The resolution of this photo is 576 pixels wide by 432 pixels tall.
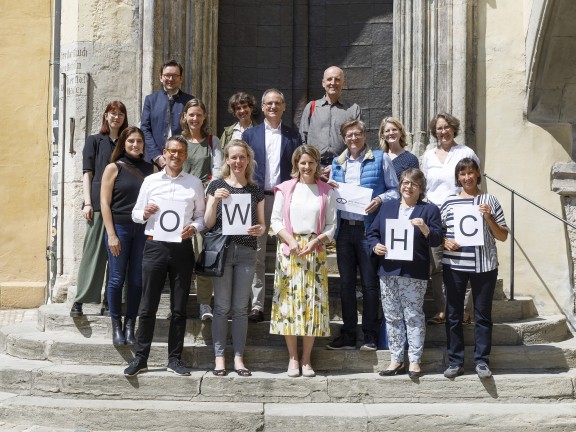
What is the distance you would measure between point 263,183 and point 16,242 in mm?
4578

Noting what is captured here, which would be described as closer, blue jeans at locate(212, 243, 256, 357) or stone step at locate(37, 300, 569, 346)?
blue jeans at locate(212, 243, 256, 357)

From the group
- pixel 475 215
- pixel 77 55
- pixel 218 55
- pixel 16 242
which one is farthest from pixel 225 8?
pixel 475 215

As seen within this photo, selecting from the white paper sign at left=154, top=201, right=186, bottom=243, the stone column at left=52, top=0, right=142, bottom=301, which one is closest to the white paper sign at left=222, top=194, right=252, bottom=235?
the white paper sign at left=154, top=201, right=186, bottom=243

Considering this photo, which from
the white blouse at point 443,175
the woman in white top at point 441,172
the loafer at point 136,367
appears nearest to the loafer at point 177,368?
the loafer at point 136,367

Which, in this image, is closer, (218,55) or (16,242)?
(218,55)

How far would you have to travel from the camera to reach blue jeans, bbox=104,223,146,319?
22.0 ft

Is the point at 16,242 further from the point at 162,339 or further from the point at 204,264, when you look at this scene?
the point at 204,264

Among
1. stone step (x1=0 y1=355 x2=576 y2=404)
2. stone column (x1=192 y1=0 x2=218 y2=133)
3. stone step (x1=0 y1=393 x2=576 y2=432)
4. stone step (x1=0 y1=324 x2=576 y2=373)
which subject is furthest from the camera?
stone column (x1=192 y1=0 x2=218 y2=133)

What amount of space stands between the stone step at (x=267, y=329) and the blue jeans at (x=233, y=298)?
0.48 meters

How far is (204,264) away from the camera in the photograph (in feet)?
21.0

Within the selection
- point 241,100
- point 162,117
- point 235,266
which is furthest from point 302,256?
point 162,117

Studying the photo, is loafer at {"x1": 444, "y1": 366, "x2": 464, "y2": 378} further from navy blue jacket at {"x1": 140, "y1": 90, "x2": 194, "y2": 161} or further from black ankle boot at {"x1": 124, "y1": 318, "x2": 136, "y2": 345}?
navy blue jacket at {"x1": 140, "y1": 90, "x2": 194, "y2": 161}

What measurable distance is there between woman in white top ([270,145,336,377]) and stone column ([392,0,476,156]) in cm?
228

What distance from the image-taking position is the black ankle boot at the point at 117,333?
22.1ft
